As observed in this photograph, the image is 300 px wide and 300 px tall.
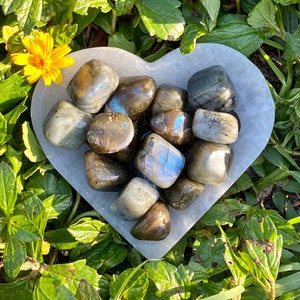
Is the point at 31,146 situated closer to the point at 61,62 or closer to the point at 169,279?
the point at 61,62

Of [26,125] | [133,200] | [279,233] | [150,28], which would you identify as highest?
[150,28]

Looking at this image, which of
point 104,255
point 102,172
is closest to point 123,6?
point 102,172

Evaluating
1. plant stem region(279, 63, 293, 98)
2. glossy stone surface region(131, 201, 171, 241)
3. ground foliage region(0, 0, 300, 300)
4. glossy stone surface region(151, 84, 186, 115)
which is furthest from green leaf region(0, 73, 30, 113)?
plant stem region(279, 63, 293, 98)

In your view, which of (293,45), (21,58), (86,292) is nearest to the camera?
(86,292)

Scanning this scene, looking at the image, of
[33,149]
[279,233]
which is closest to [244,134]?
[279,233]

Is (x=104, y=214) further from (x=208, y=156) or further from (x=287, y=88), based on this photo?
(x=287, y=88)
